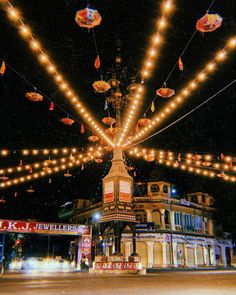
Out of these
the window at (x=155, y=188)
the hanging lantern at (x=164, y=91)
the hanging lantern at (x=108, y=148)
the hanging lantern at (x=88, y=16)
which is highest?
the window at (x=155, y=188)

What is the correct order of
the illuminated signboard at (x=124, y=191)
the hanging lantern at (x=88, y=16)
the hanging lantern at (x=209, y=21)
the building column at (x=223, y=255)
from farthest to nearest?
the building column at (x=223, y=255)
the illuminated signboard at (x=124, y=191)
the hanging lantern at (x=88, y=16)
the hanging lantern at (x=209, y=21)

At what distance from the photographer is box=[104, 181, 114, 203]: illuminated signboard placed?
20688 mm

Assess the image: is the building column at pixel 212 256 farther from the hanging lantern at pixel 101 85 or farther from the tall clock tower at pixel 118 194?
the hanging lantern at pixel 101 85

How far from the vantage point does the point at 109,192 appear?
826 inches

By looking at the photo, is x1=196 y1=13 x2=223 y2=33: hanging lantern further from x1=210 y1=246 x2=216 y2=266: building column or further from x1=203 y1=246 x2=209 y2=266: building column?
x1=210 y1=246 x2=216 y2=266: building column

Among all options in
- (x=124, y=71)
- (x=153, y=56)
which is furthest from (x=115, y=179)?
(x=153, y=56)

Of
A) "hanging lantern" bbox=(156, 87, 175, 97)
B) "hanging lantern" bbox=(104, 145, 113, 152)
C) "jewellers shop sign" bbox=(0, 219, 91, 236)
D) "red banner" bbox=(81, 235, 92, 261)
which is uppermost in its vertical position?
"hanging lantern" bbox=(104, 145, 113, 152)

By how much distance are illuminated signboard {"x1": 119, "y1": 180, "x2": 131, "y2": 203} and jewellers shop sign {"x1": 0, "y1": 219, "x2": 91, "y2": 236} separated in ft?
21.8

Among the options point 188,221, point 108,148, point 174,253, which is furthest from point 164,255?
point 108,148

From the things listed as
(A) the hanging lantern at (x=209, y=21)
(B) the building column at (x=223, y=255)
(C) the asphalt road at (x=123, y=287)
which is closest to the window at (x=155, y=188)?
(B) the building column at (x=223, y=255)

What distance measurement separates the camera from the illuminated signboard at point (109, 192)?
2069 centimetres

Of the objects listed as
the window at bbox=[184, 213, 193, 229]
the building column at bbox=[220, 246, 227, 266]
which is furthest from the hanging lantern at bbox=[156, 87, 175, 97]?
the building column at bbox=[220, 246, 227, 266]

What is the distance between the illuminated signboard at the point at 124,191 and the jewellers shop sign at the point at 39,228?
6.66 m

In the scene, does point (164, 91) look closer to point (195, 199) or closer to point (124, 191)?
point (124, 191)
